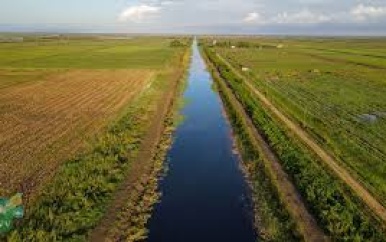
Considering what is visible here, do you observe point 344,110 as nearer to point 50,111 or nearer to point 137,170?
point 137,170

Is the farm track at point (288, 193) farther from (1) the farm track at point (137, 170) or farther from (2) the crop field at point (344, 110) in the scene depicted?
(1) the farm track at point (137, 170)

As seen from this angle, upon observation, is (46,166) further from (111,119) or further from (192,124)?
(192,124)

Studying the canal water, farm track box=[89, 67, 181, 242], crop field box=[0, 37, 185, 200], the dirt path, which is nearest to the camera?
farm track box=[89, 67, 181, 242]

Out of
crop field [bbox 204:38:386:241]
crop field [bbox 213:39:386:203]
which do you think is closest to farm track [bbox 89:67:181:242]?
crop field [bbox 204:38:386:241]

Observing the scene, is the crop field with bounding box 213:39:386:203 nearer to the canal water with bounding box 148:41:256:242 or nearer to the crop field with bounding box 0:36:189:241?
the canal water with bounding box 148:41:256:242

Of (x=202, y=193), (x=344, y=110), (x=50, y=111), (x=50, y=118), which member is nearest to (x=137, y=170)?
(x=202, y=193)

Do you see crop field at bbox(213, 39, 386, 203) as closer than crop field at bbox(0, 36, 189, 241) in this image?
No
